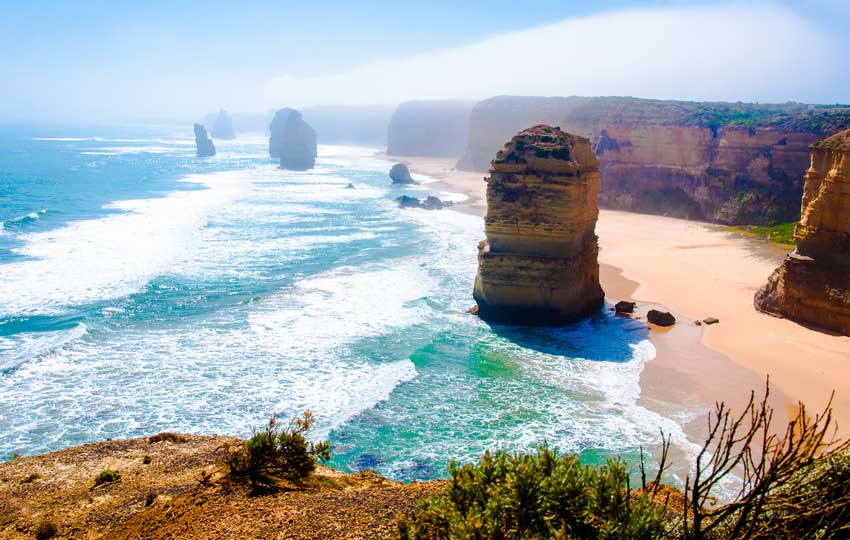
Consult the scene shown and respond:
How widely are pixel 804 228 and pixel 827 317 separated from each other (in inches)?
146

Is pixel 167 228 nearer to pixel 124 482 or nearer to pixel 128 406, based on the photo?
pixel 128 406

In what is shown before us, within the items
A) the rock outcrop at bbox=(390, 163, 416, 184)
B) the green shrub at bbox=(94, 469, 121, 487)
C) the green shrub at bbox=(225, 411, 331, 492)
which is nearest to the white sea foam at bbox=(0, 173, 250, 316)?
the green shrub at bbox=(94, 469, 121, 487)

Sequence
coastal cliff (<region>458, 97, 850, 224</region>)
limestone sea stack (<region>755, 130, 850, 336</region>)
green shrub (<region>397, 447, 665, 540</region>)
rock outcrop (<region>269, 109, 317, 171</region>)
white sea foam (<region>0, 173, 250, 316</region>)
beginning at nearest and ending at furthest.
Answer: green shrub (<region>397, 447, 665, 540</region>)
limestone sea stack (<region>755, 130, 850, 336</region>)
white sea foam (<region>0, 173, 250, 316</region>)
coastal cliff (<region>458, 97, 850, 224</region>)
rock outcrop (<region>269, 109, 317, 171</region>)

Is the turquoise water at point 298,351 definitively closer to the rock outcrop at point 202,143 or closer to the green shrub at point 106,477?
the green shrub at point 106,477

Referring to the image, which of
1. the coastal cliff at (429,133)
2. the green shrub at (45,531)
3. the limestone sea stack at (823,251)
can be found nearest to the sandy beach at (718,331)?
the limestone sea stack at (823,251)

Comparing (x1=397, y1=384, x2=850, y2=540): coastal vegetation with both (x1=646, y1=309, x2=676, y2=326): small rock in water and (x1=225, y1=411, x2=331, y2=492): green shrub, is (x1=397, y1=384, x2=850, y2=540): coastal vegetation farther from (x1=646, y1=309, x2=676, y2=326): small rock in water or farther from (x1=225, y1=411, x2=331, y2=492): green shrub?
(x1=646, y1=309, x2=676, y2=326): small rock in water

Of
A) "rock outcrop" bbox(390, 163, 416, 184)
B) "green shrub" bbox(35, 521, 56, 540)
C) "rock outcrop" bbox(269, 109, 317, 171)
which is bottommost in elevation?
"green shrub" bbox(35, 521, 56, 540)

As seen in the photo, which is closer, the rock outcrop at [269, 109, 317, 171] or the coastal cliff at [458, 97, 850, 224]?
the coastal cliff at [458, 97, 850, 224]

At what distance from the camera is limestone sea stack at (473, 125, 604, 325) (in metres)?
23.8

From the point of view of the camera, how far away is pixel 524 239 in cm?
2439

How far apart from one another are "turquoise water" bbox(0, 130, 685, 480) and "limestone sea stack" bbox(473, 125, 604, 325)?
1.16 m

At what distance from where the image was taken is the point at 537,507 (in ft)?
21.7

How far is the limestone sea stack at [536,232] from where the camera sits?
Answer: 23828mm

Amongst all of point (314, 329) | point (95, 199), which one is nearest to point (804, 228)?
point (314, 329)
